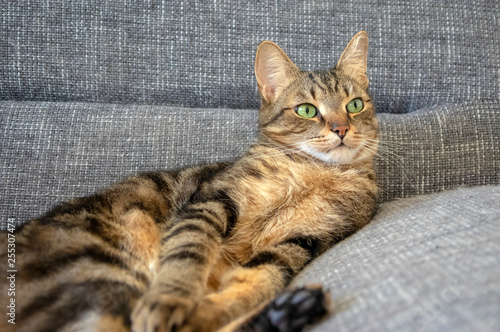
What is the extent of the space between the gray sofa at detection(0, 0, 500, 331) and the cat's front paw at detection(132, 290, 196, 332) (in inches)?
31.6

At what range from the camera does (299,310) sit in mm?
760

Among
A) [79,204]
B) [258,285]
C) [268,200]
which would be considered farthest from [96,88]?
[258,285]

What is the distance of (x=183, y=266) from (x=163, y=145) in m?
0.86

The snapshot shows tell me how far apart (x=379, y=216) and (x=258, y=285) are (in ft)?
1.82

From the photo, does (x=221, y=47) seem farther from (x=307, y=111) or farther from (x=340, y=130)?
(x=340, y=130)

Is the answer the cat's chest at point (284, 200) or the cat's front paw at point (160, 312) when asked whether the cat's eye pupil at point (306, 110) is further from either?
the cat's front paw at point (160, 312)

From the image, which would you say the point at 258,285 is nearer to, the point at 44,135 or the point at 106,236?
the point at 106,236

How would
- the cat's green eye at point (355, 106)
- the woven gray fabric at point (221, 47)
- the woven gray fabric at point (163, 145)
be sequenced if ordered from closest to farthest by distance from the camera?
the cat's green eye at point (355, 106)
the woven gray fabric at point (163, 145)
the woven gray fabric at point (221, 47)

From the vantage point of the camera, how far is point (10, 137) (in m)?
1.59

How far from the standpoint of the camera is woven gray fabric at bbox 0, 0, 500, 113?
1748 millimetres

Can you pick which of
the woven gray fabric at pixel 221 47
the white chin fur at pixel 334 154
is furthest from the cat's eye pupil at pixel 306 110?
the woven gray fabric at pixel 221 47

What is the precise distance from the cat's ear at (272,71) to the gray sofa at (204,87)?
0.98 ft

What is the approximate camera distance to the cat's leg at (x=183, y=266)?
0.78 meters

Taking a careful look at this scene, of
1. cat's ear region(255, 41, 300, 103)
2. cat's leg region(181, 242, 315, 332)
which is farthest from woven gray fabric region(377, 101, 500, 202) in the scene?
cat's leg region(181, 242, 315, 332)
